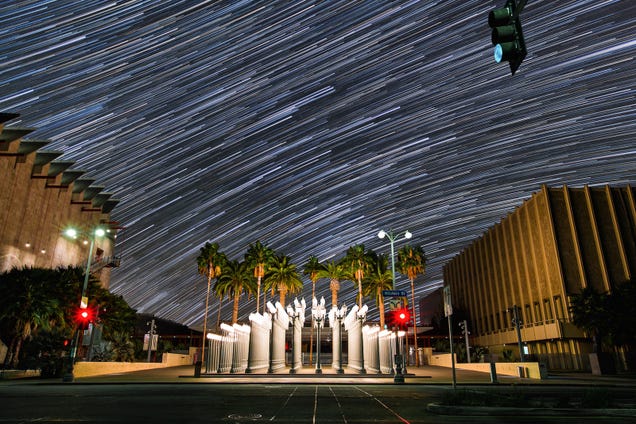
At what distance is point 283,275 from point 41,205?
112ft

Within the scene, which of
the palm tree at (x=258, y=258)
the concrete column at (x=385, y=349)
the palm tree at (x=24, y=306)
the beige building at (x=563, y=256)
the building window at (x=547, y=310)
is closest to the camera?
the palm tree at (x=24, y=306)

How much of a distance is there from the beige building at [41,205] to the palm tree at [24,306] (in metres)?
7.68

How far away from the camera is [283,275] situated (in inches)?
2635

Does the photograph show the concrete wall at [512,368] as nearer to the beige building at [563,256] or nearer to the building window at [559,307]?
the beige building at [563,256]

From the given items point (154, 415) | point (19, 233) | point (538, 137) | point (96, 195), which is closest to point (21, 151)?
point (19, 233)

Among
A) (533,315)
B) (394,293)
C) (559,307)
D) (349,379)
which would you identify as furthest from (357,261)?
(394,293)

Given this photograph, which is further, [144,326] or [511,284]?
[144,326]

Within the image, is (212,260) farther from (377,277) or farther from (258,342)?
(258,342)

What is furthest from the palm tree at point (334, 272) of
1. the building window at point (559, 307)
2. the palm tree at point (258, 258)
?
the building window at point (559, 307)

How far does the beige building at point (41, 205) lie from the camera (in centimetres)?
4488

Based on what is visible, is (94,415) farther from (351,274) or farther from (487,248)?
(487,248)

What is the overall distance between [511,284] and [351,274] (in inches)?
943

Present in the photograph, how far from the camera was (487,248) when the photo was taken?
7256 centimetres

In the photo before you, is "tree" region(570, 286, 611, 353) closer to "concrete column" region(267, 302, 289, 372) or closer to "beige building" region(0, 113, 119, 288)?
"concrete column" region(267, 302, 289, 372)
